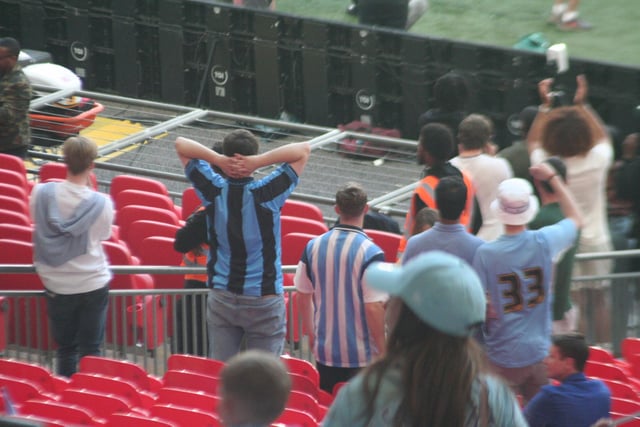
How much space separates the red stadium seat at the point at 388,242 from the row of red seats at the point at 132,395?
6.67 feet

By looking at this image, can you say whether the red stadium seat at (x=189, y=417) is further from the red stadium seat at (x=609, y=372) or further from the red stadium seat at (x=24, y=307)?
the red stadium seat at (x=24, y=307)

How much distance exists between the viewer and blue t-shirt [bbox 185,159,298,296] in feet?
20.1

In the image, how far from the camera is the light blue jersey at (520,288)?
17.7 feet

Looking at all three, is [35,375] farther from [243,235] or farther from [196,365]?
[243,235]

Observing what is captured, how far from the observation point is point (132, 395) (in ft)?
17.7

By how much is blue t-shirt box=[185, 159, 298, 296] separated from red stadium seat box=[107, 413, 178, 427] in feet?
4.67

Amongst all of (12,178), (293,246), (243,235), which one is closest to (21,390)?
(243,235)

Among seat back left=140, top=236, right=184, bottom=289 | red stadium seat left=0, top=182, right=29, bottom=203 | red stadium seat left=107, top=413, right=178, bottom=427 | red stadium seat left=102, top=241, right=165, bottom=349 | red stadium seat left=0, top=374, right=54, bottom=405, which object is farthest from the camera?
red stadium seat left=0, top=182, right=29, bottom=203

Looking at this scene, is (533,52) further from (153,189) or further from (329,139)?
(153,189)

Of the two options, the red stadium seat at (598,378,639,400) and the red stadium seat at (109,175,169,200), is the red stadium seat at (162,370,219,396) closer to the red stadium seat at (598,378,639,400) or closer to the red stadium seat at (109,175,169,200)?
the red stadium seat at (598,378,639,400)

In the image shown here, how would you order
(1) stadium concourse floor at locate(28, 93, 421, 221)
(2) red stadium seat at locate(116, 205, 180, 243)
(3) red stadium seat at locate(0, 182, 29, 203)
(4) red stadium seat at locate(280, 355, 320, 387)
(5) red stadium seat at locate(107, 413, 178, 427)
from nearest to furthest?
(5) red stadium seat at locate(107, 413, 178, 427)
(4) red stadium seat at locate(280, 355, 320, 387)
(2) red stadium seat at locate(116, 205, 180, 243)
(3) red stadium seat at locate(0, 182, 29, 203)
(1) stadium concourse floor at locate(28, 93, 421, 221)

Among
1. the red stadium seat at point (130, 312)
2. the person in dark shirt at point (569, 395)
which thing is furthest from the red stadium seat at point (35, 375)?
the person in dark shirt at point (569, 395)

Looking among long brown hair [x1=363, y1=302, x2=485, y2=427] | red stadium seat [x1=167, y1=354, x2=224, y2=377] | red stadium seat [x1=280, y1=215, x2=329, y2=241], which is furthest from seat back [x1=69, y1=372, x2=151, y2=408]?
red stadium seat [x1=280, y1=215, x2=329, y2=241]

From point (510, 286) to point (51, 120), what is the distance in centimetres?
759
